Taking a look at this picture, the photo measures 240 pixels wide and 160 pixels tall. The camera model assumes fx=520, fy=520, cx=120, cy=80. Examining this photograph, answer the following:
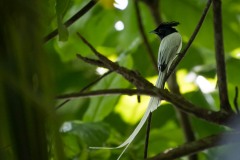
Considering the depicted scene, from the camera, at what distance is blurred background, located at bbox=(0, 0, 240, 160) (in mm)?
184

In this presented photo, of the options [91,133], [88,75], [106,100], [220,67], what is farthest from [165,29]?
[88,75]

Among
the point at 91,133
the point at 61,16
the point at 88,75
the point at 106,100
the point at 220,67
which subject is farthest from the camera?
the point at 88,75

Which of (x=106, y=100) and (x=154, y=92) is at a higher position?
(x=106, y=100)

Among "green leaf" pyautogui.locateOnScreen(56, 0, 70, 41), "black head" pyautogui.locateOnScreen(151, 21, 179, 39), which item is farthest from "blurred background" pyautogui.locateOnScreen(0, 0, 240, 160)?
"black head" pyautogui.locateOnScreen(151, 21, 179, 39)

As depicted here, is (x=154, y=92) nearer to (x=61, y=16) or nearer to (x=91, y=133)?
(x=61, y=16)

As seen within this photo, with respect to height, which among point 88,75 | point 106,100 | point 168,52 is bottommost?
point 168,52

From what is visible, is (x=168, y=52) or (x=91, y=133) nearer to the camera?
(x=168, y=52)

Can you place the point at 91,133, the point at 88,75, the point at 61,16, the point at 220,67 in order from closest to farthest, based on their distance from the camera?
the point at 61,16 → the point at 220,67 → the point at 91,133 → the point at 88,75

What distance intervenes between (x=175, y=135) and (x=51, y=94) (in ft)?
3.60

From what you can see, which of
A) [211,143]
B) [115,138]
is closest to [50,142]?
[211,143]

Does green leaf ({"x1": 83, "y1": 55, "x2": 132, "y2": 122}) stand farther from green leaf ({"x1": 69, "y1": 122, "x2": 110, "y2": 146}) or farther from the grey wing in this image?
the grey wing

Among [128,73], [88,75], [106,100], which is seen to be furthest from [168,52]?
[88,75]

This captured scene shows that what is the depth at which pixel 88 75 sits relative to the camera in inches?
55.8

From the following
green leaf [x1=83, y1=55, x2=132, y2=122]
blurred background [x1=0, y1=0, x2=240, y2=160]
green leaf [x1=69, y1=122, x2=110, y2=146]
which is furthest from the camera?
green leaf [x1=83, y1=55, x2=132, y2=122]
